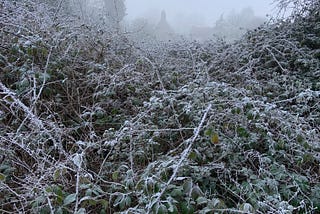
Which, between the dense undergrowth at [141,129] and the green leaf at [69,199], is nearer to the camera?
the green leaf at [69,199]

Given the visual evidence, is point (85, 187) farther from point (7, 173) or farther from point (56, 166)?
point (7, 173)

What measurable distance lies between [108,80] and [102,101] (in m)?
0.29

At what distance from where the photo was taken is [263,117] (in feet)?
6.82

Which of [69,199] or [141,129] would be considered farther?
[141,129]

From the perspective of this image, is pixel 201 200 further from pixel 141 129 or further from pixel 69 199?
pixel 141 129

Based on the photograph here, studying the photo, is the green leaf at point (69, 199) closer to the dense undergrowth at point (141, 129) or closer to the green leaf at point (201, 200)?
the dense undergrowth at point (141, 129)

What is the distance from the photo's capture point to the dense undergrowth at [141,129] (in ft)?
5.09

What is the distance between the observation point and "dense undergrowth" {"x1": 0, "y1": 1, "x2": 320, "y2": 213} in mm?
1553

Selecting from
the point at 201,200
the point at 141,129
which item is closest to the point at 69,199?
the point at 201,200

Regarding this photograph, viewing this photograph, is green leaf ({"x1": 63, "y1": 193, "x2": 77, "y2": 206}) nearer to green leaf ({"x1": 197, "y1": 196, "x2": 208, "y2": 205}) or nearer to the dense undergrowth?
the dense undergrowth

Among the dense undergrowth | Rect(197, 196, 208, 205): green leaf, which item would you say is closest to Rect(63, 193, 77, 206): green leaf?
the dense undergrowth

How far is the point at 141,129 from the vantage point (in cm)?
208

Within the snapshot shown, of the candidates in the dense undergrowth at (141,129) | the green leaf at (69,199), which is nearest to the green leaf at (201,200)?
the dense undergrowth at (141,129)

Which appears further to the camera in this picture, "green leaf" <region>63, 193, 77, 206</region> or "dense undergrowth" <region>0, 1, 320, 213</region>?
"dense undergrowth" <region>0, 1, 320, 213</region>
